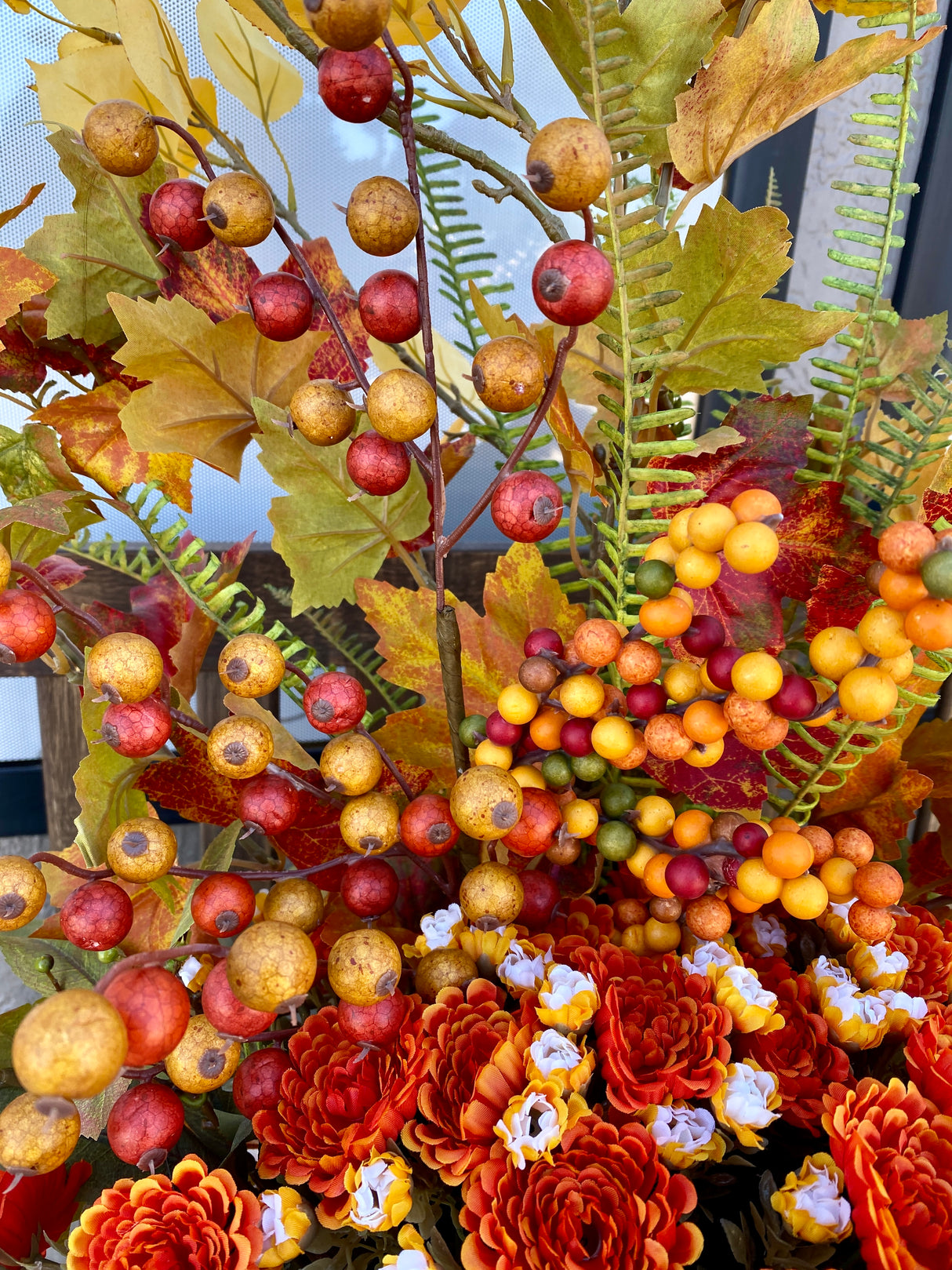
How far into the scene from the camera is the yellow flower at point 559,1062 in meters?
0.20

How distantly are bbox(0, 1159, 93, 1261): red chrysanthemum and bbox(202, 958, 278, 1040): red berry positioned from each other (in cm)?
Result: 9

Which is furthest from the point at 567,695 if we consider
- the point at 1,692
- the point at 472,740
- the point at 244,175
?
the point at 1,692

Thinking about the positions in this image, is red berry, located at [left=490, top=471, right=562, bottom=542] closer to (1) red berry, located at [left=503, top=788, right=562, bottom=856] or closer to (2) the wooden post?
(1) red berry, located at [left=503, top=788, right=562, bottom=856]

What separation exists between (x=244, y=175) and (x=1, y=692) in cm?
64

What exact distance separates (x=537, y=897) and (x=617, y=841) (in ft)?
0.13

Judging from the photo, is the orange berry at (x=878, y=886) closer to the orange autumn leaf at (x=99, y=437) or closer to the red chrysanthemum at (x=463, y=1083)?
the red chrysanthemum at (x=463, y=1083)

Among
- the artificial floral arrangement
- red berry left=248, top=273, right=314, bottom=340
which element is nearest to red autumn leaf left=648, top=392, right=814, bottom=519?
the artificial floral arrangement

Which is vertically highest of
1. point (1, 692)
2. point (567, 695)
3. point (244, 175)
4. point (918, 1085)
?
point (244, 175)

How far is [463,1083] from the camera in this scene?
0.21 m

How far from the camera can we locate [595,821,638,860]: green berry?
0.23 meters

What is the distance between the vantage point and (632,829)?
0.79 feet

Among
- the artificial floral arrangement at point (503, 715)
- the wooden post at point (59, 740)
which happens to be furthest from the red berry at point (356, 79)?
the wooden post at point (59, 740)

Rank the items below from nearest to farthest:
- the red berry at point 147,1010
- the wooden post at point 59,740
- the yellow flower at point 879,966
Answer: the red berry at point 147,1010
the yellow flower at point 879,966
the wooden post at point 59,740

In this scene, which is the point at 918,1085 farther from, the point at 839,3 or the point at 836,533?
the point at 839,3
